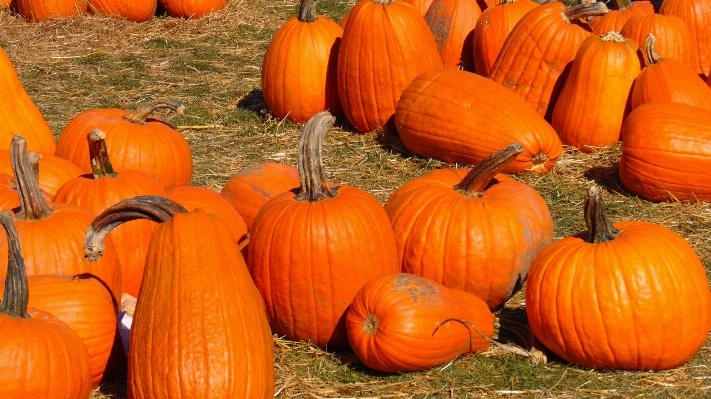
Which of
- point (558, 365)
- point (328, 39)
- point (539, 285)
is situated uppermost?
point (328, 39)

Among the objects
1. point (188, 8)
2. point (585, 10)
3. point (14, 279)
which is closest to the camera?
point (14, 279)

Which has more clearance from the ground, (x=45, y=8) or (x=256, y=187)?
(x=45, y=8)

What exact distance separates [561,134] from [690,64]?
4.48 ft

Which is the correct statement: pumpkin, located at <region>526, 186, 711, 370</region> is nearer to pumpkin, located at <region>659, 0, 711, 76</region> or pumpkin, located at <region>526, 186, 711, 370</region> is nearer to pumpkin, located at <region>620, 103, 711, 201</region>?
pumpkin, located at <region>620, 103, 711, 201</region>

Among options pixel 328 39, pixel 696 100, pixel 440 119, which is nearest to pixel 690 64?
pixel 696 100

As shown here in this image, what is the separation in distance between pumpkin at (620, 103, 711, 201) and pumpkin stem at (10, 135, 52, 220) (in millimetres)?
3502

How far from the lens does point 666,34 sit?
6801mm

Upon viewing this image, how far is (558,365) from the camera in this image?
389 cm

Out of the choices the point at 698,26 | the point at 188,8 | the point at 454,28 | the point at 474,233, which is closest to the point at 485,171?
the point at 474,233

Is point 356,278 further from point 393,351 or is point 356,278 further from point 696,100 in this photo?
point 696,100

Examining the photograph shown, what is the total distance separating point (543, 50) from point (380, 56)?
47.4 inches

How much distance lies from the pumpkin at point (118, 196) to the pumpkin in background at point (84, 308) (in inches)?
17.6

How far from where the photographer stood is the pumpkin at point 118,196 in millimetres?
4176

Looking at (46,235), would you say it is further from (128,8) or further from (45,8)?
(45,8)
